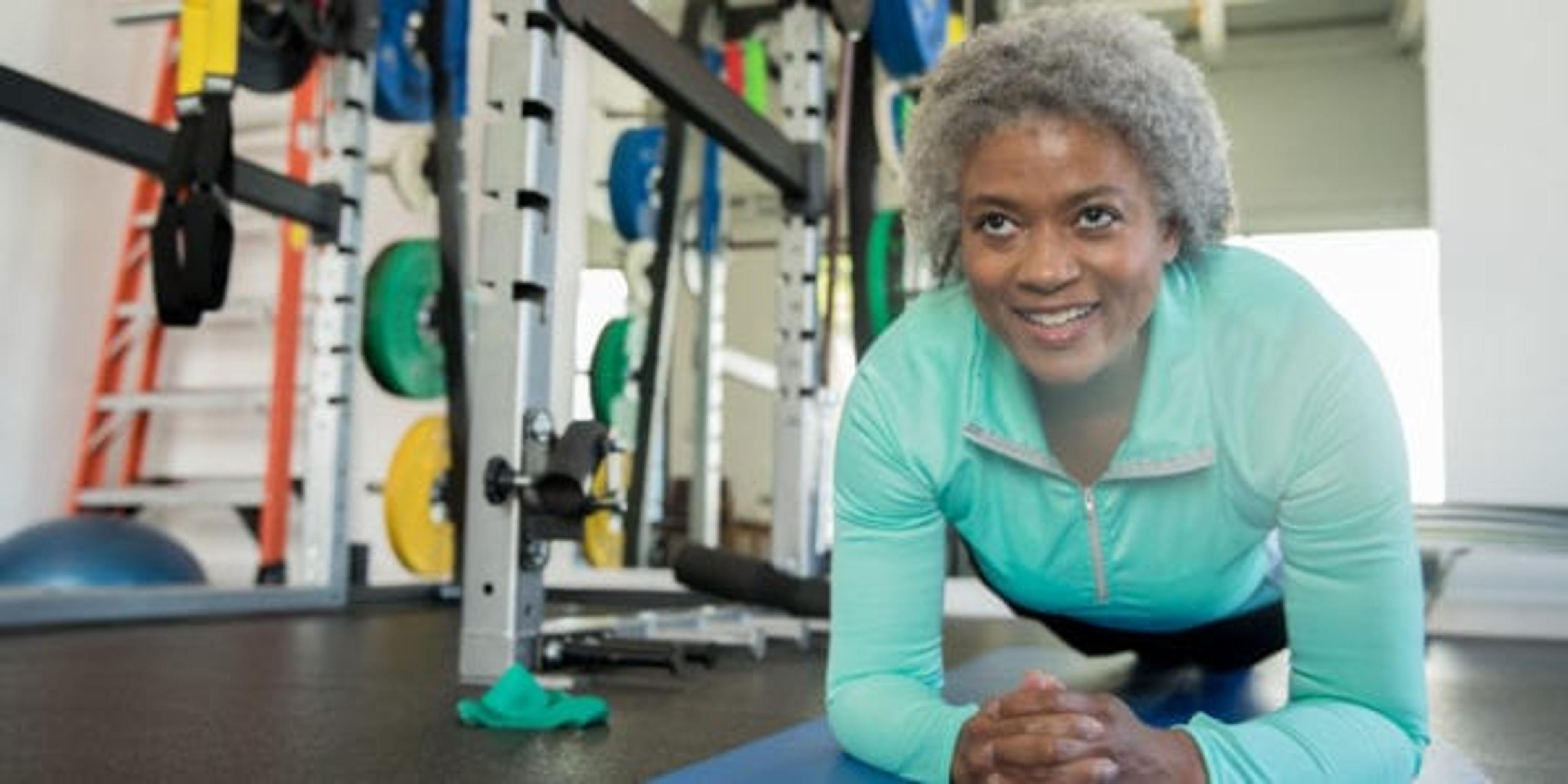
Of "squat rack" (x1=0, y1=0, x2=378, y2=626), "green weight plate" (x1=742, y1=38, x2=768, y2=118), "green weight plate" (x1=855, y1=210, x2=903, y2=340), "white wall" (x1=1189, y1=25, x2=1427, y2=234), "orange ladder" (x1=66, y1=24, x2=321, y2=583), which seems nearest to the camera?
"squat rack" (x1=0, y1=0, x2=378, y2=626)

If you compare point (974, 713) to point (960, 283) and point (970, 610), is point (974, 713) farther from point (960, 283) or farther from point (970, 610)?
point (970, 610)

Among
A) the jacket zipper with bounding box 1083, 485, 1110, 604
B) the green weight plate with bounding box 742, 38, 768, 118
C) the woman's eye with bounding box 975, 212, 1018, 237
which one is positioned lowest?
the jacket zipper with bounding box 1083, 485, 1110, 604

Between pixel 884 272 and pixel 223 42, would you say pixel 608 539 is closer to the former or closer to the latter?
pixel 884 272

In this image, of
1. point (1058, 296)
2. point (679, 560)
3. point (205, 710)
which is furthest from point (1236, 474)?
point (679, 560)

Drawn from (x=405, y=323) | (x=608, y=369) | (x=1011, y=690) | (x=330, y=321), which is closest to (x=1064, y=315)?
(x=1011, y=690)

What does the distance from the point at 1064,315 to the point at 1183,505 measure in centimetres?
25

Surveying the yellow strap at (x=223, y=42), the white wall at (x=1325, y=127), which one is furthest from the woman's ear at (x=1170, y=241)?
the white wall at (x=1325, y=127)

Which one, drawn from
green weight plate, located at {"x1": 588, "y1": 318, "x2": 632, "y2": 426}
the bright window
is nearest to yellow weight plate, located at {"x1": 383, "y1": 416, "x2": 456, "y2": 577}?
green weight plate, located at {"x1": 588, "y1": 318, "x2": 632, "y2": 426}

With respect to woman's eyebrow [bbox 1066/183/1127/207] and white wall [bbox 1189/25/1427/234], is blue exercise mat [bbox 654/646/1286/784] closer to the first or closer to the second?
woman's eyebrow [bbox 1066/183/1127/207]

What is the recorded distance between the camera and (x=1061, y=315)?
1026 mm

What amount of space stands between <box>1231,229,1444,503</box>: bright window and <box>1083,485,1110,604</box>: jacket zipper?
239cm

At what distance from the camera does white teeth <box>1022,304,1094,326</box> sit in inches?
40.3

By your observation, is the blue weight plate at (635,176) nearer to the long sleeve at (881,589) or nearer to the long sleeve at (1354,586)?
the long sleeve at (881,589)

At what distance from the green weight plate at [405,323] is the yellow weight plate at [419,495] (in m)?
0.11
